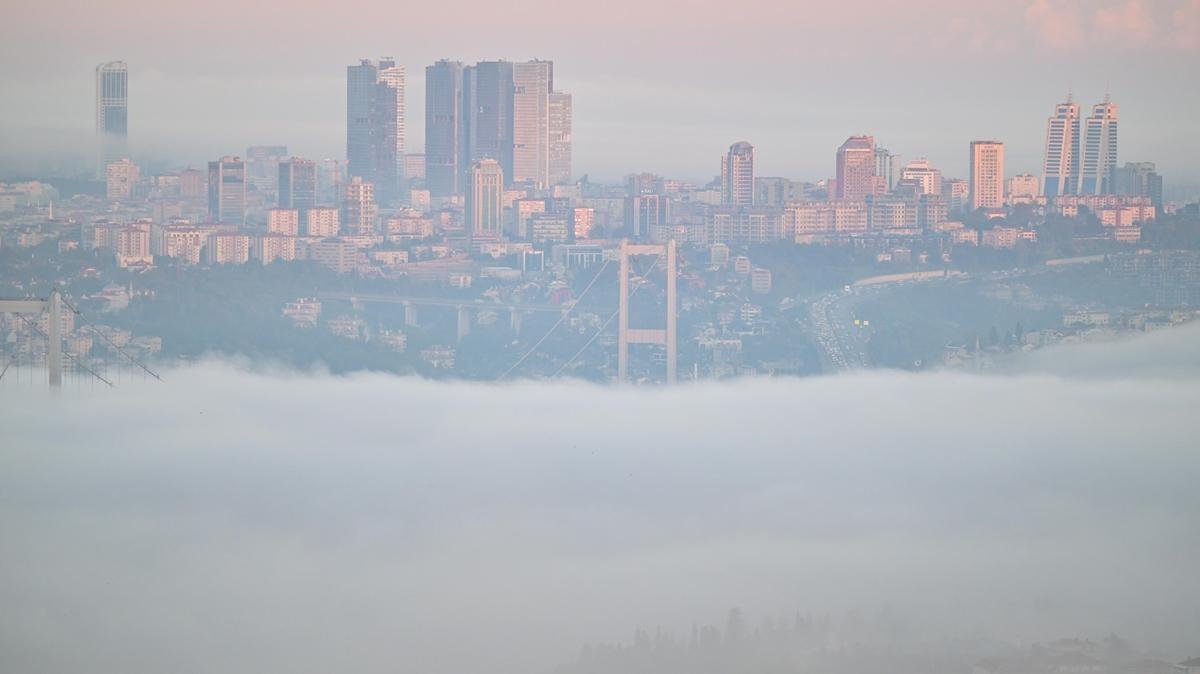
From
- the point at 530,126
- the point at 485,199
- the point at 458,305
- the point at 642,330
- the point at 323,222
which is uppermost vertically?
the point at 530,126

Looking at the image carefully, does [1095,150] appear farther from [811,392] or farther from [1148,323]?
[811,392]

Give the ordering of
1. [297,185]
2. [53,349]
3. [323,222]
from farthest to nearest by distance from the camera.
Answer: [297,185]
[323,222]
[53,349]

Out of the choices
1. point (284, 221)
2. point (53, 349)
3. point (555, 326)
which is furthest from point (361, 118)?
point (53, 349)

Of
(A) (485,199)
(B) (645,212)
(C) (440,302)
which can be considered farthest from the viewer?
(A) (485,199)

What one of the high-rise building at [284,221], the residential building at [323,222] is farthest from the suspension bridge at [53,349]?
the residential building at [323,222]

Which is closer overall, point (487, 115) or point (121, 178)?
point (121, 178)

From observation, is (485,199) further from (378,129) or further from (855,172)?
(855,172)

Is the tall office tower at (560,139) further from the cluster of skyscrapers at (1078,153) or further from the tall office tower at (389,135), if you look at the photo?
the cluster of skyscrapers at (1078,153)
